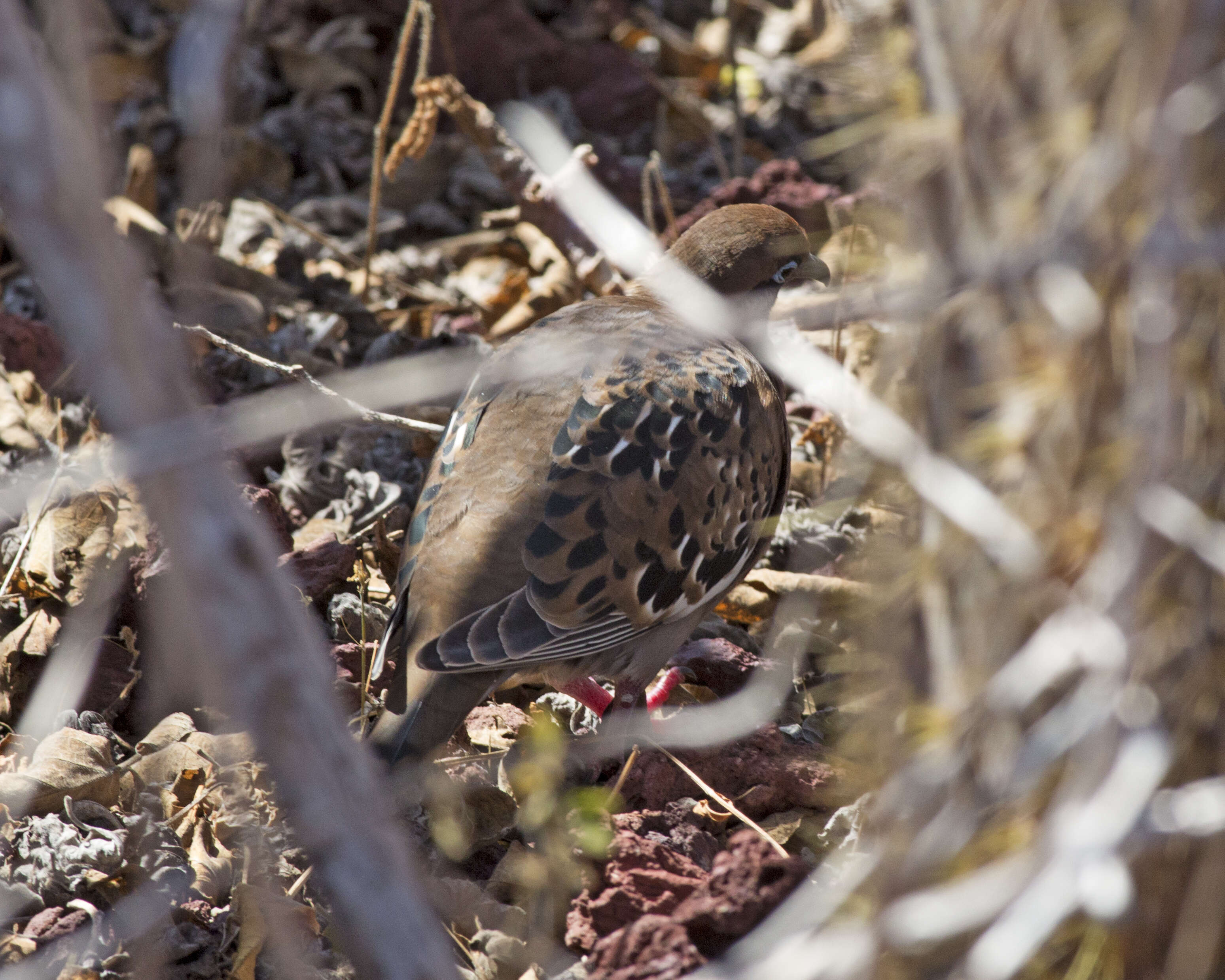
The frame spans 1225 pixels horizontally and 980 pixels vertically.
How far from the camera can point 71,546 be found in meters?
3.11

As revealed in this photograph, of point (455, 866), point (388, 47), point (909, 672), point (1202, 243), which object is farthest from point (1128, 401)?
point (388, 47)

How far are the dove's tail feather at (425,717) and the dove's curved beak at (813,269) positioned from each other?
174 centimetres

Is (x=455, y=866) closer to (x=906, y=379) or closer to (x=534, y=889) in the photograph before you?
(x=534, y=889)

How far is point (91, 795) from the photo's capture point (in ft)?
8.29

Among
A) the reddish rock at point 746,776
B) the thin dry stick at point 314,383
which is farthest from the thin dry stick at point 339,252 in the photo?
the reddish rock at point 746,776

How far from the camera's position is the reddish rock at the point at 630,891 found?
2.33 m

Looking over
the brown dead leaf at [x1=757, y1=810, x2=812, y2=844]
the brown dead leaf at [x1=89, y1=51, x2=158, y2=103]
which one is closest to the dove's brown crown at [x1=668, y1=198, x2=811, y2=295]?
the brown dead leaf at [x1=757, y1=810, x2=812, y2=844]

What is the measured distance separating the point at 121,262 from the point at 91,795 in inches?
67.5

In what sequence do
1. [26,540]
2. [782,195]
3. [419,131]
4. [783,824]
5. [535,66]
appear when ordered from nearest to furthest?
[783,824]
[26,540]
[419,131]
[782,195]
[535,66]

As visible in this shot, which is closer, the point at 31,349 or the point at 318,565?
the point at 318,565

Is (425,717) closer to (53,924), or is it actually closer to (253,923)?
(253,923)

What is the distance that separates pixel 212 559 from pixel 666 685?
220 centimetres

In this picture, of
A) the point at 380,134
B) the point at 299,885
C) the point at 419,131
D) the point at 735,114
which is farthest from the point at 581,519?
the point at 735,114

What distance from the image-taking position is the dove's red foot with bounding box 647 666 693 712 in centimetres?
335
